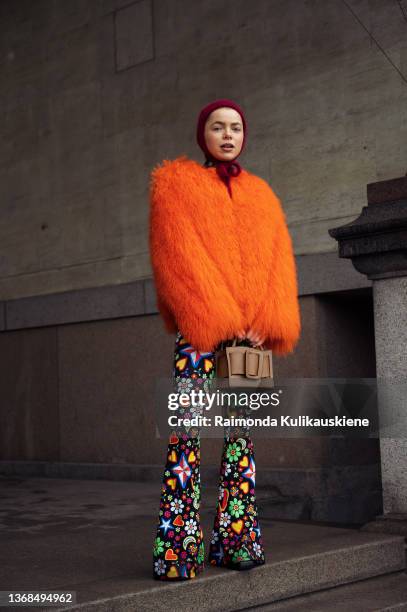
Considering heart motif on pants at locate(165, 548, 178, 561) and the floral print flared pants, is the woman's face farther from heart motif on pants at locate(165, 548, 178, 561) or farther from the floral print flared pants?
heart motif on pants at locate(165, 548, 178, 561)

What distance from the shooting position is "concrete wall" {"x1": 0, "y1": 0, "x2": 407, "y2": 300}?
7746 millimetres

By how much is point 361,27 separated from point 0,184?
4771 mm

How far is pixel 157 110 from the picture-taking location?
913 centimetres

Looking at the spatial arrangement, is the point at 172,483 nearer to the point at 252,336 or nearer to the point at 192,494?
the point at 192,494

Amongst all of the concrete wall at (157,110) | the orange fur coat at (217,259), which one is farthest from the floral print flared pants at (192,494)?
the concrete wall at (157,110)

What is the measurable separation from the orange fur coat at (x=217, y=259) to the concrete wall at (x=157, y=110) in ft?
12.9

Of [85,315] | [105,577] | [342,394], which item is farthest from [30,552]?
[85,315]

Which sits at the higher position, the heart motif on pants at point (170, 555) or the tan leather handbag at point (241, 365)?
the tan leather handbag at point (241, 365)

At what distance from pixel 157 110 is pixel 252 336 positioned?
5.80 m

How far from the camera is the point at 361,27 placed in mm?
7734

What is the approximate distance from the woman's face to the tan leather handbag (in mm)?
814

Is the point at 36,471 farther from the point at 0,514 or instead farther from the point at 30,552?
the point at 30,552

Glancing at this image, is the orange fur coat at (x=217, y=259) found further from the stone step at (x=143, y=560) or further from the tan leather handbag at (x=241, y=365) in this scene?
the stone step at (x=143, y=560)

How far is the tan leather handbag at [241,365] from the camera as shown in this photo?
3625mm
